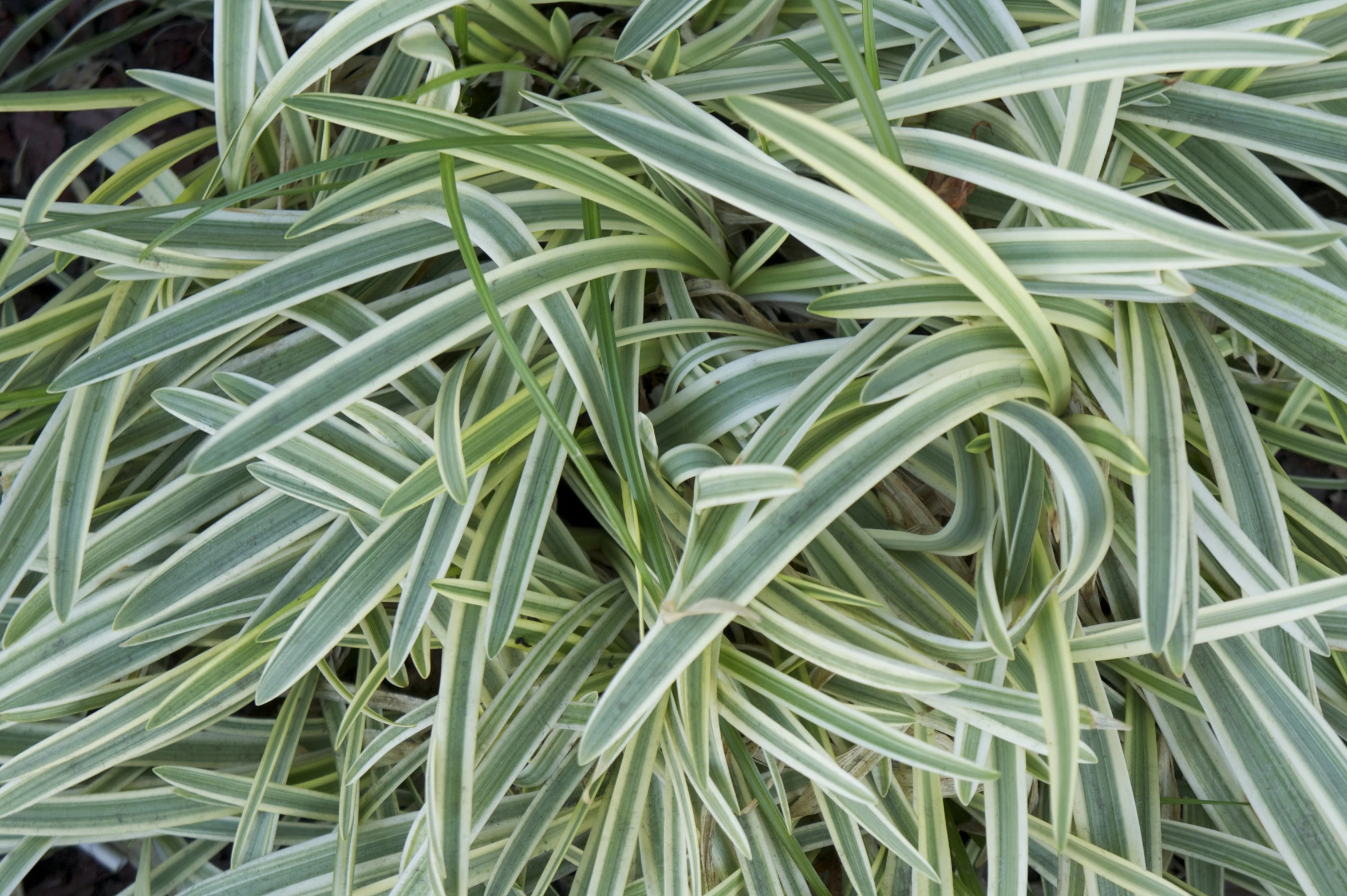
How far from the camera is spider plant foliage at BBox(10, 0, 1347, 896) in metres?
0.49

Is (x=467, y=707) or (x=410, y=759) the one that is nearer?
(x=467, y=707)

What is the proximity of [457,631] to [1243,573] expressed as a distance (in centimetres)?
48

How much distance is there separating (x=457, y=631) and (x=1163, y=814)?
1.89 ft

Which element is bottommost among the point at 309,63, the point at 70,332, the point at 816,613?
the point at 816,613

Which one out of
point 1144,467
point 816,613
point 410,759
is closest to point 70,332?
point 410,759

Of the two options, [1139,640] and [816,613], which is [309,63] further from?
[1139,640]

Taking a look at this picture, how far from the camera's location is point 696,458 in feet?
1.80

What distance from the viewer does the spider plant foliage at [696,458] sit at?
0.49 m

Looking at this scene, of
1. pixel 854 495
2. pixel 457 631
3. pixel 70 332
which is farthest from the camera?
pixel 70 332

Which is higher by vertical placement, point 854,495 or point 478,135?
point 478,135

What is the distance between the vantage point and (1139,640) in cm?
56

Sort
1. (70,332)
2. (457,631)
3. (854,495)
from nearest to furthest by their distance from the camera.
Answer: (854,495), (457,631), (70,332)

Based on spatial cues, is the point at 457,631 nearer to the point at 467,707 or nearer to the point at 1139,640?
the point at 467,707

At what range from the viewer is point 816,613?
58 cm
